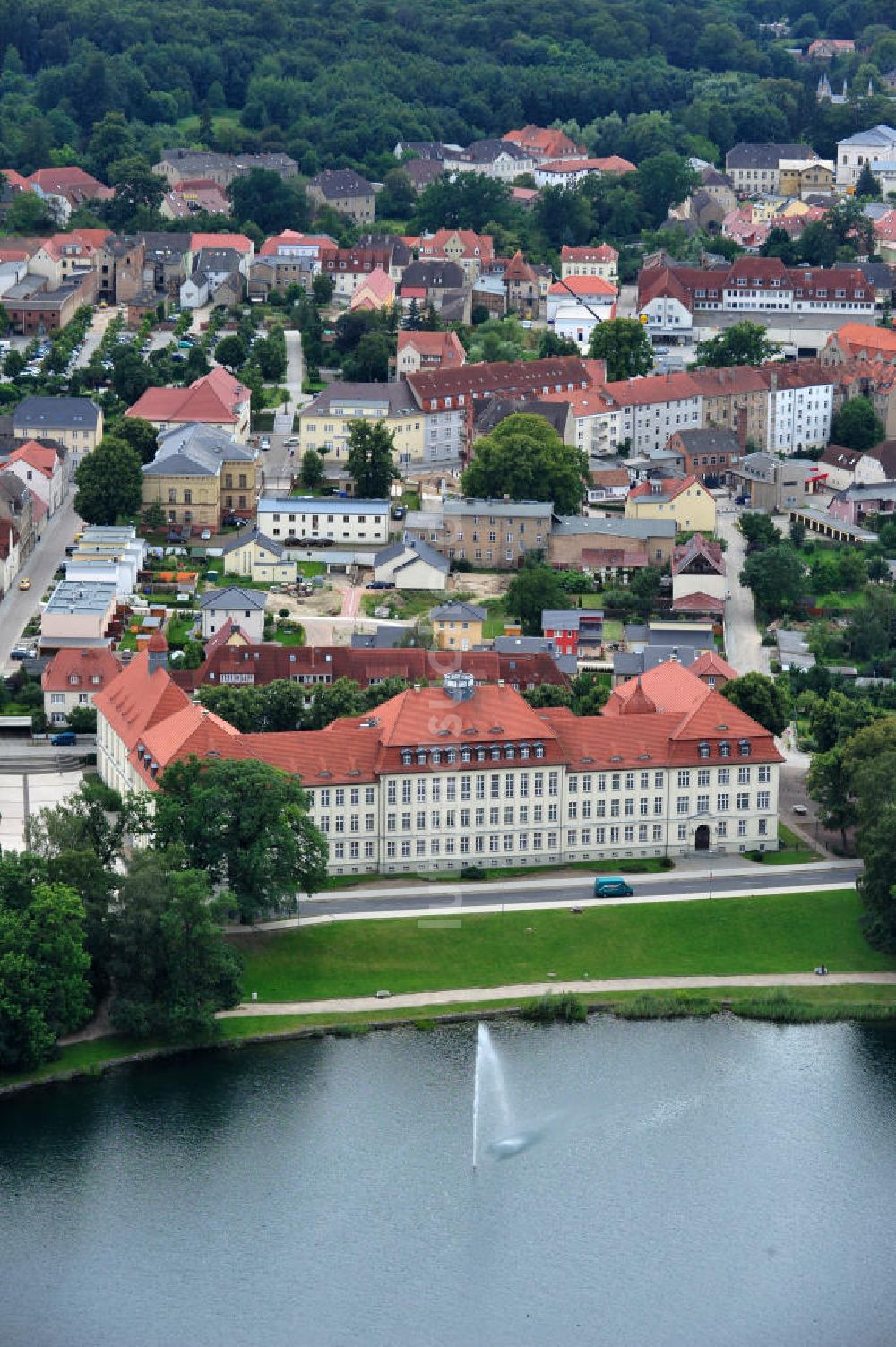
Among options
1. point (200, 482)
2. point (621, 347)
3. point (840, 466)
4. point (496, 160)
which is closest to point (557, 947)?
point (200, 482)

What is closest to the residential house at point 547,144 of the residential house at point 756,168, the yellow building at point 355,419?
the residential house at point 756,168

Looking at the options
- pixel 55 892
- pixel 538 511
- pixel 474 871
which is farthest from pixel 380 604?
pixel 55 892

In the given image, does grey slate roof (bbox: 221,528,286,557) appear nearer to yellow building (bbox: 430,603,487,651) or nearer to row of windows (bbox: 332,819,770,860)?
yellow building (bbox: 430,603,487,651)

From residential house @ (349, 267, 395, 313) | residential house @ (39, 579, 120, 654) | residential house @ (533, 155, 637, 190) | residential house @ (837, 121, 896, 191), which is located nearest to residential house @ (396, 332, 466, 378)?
residential house @ (349, 267, 395, 313)

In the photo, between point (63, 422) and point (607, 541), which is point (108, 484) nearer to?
point (63, 422)

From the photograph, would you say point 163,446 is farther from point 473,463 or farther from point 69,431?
point 473,463

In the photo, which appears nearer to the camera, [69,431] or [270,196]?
[69,431]

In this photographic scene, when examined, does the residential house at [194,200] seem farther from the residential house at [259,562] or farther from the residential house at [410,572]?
the residential house at [410,572]
